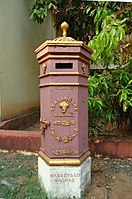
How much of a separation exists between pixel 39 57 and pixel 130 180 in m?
1.71

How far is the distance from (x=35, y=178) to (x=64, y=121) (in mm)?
867

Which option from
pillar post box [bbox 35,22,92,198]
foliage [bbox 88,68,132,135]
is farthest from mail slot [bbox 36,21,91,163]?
foliage [bbox 88,68,132,135]

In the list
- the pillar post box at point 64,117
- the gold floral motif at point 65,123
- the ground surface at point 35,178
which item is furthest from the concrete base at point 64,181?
the gold floral motif at point 65,123

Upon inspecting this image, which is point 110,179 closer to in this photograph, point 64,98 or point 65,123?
point 65,123

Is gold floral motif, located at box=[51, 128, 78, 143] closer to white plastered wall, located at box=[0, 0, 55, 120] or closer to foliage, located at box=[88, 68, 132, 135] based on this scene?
foliage, located at box=[88, 68, 132, 135]

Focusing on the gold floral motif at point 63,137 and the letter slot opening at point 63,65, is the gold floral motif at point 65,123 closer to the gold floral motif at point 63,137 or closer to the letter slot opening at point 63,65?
the gold floral motif at point 63,137


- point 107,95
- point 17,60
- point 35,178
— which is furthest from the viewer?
point 17,60

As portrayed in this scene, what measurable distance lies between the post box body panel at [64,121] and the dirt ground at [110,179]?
1.52ft

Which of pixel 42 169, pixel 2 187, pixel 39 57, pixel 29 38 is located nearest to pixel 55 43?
pixel 39 57

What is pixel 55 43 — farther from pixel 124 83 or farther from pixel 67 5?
pixel 67 5

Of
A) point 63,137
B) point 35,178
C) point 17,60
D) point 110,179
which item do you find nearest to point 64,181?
point 63,137

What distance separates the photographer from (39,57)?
8.76ft

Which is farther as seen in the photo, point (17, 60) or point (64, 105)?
point (17, 60)

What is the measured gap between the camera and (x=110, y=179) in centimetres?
291
